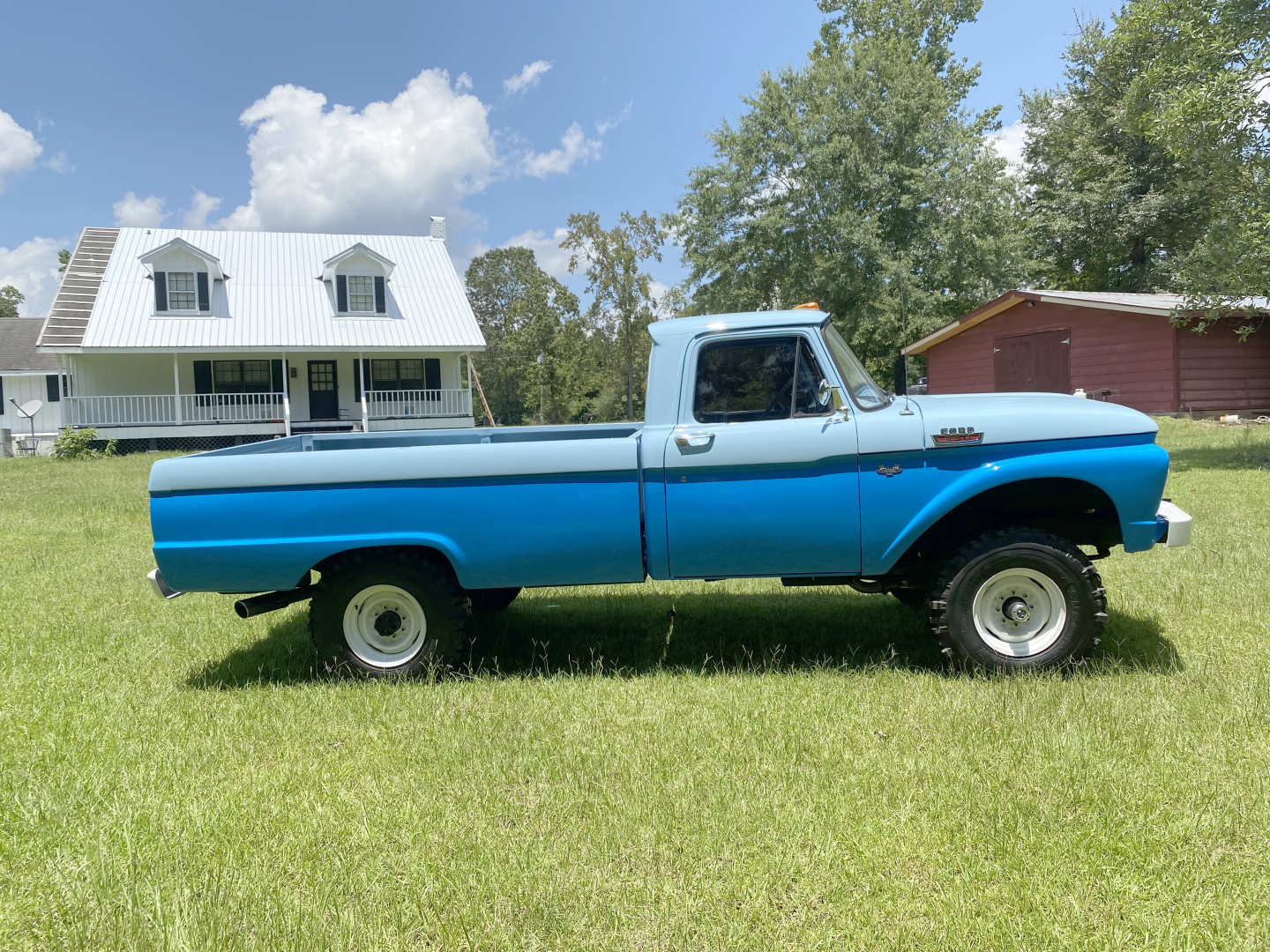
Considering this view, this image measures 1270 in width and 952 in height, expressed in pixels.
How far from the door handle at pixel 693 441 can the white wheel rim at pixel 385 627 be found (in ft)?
6.03

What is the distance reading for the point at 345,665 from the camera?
5008 millimetres

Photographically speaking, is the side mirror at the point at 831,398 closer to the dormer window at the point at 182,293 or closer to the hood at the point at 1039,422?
the hood at the point at 1039,422

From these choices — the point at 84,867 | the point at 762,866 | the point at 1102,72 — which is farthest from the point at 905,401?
the point at 1102,72

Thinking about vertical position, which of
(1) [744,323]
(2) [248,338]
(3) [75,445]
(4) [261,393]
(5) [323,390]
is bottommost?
(1) [744,323]

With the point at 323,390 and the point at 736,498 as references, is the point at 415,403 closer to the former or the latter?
the point at 323,390

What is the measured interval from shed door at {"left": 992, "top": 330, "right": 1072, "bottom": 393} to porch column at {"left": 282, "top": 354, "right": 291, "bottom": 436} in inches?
855

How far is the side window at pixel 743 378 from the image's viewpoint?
191 inches

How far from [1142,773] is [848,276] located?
2933cm

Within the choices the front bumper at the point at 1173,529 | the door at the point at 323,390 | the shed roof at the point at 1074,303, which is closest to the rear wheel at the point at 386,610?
the front bumper at the point at 1173,529

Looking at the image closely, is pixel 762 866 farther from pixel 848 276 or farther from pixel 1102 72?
pixel 1102 72

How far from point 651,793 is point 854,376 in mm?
2782

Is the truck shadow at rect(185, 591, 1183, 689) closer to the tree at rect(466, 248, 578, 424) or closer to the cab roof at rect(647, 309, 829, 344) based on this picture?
the cab roof at rect(647, 309, 829, 344)

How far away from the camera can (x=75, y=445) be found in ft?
76.4

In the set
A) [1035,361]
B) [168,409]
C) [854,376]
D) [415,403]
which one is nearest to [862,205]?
[1035,361]
